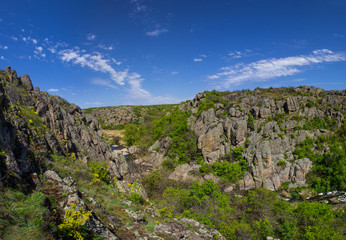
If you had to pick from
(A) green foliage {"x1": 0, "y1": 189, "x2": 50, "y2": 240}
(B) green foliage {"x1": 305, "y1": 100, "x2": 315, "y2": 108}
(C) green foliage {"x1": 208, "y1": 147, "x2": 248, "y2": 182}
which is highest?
(B) green foliage {"x1": 305, "y1": 100, "x2": 315, "y2": 108}

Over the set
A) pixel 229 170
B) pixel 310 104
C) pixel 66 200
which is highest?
pixel 310 104

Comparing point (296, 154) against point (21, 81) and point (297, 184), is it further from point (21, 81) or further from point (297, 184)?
point (21, 81)

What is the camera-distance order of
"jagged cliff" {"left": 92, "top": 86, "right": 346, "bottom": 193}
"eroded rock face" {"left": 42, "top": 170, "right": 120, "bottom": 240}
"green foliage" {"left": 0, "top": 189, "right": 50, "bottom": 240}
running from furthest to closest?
"jagged cliff" {"left": 92, "top": 86, "right": 346, "bottom": 193}
"eroded rock face" {"left": 42, "top": 170, "right": 120, "bottom": 240}
"green foliage" {"left": 0, "top": 189, "right": 50, "bottom": 240}

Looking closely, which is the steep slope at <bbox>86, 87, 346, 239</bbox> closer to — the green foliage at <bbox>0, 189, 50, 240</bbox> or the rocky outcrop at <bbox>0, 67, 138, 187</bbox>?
the rocky outcrop at <bbox>0, 67, 138, 187</bbox>

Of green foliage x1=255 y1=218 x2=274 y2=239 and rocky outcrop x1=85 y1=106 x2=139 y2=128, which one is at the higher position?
rocky outcrop x1=85 y1=106 x2=139 y2=128

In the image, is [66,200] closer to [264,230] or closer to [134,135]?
[264,230]

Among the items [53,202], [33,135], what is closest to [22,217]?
[53,202]

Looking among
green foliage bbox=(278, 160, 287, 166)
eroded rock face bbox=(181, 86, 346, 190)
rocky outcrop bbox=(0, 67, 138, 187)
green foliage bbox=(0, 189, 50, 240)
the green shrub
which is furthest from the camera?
the green shrub

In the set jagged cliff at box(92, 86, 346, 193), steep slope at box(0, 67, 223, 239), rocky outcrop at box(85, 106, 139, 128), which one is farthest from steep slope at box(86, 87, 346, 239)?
rocky outcrop at box(85, 106, 139, 128)

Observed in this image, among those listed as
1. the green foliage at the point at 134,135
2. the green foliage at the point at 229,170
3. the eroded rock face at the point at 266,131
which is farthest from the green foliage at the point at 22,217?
the green foliage at the point at 134,135

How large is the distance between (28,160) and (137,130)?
66.8 meters

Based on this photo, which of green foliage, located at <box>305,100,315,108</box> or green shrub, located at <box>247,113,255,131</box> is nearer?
green shrub, located at <box>247,113,255,131</box>

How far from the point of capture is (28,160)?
10266 millimetres

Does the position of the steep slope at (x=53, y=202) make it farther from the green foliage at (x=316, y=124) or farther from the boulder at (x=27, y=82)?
the green foliage at (x=316, y=124)
